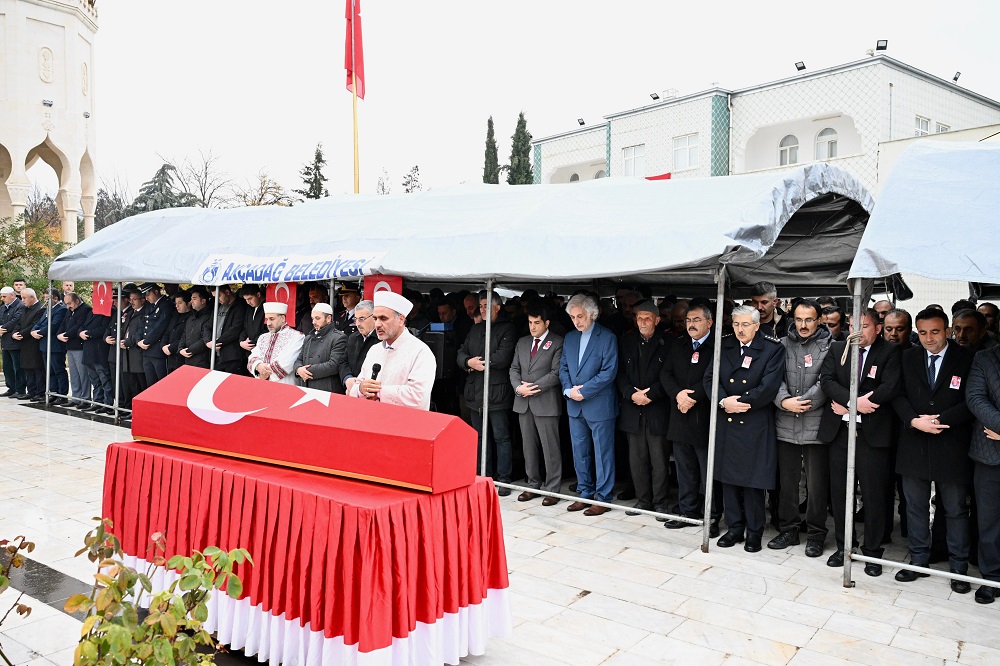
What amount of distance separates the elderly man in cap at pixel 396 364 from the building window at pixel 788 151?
22.7 m

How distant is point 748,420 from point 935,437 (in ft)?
3.76

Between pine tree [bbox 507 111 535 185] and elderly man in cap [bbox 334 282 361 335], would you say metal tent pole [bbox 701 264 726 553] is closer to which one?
elderly man in cap [bbox 334 282 361 335]

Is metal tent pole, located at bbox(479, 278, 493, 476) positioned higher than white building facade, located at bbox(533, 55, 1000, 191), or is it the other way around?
white building facade, located at bbox(533, 55, 1000, 191)

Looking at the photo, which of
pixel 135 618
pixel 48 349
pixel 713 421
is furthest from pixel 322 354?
pixel 48 349

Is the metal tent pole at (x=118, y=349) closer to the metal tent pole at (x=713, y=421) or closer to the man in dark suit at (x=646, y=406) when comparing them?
the man in dark suit at (x=646, y=406)

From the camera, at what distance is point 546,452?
680 centimetres

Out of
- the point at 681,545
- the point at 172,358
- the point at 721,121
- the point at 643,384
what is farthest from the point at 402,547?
the point at 721,121

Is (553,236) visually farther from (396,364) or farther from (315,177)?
(315,177)

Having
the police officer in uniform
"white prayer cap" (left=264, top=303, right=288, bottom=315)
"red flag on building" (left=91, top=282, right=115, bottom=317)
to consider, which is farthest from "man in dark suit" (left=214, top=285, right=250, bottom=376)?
"red flag on building" (left=91, top=282, right=115, bottom=317)

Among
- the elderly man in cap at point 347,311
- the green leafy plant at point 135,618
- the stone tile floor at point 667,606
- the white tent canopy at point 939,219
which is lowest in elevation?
the stone tile floor at point 667,606

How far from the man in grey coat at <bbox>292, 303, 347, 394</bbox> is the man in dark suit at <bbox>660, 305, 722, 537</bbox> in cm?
A: 318

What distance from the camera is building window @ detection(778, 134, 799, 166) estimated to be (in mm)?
24641

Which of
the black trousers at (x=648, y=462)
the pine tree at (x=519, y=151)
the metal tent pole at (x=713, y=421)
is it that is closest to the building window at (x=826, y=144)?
the pine tree at (x=519, y=151)

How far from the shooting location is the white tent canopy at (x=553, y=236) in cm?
545
